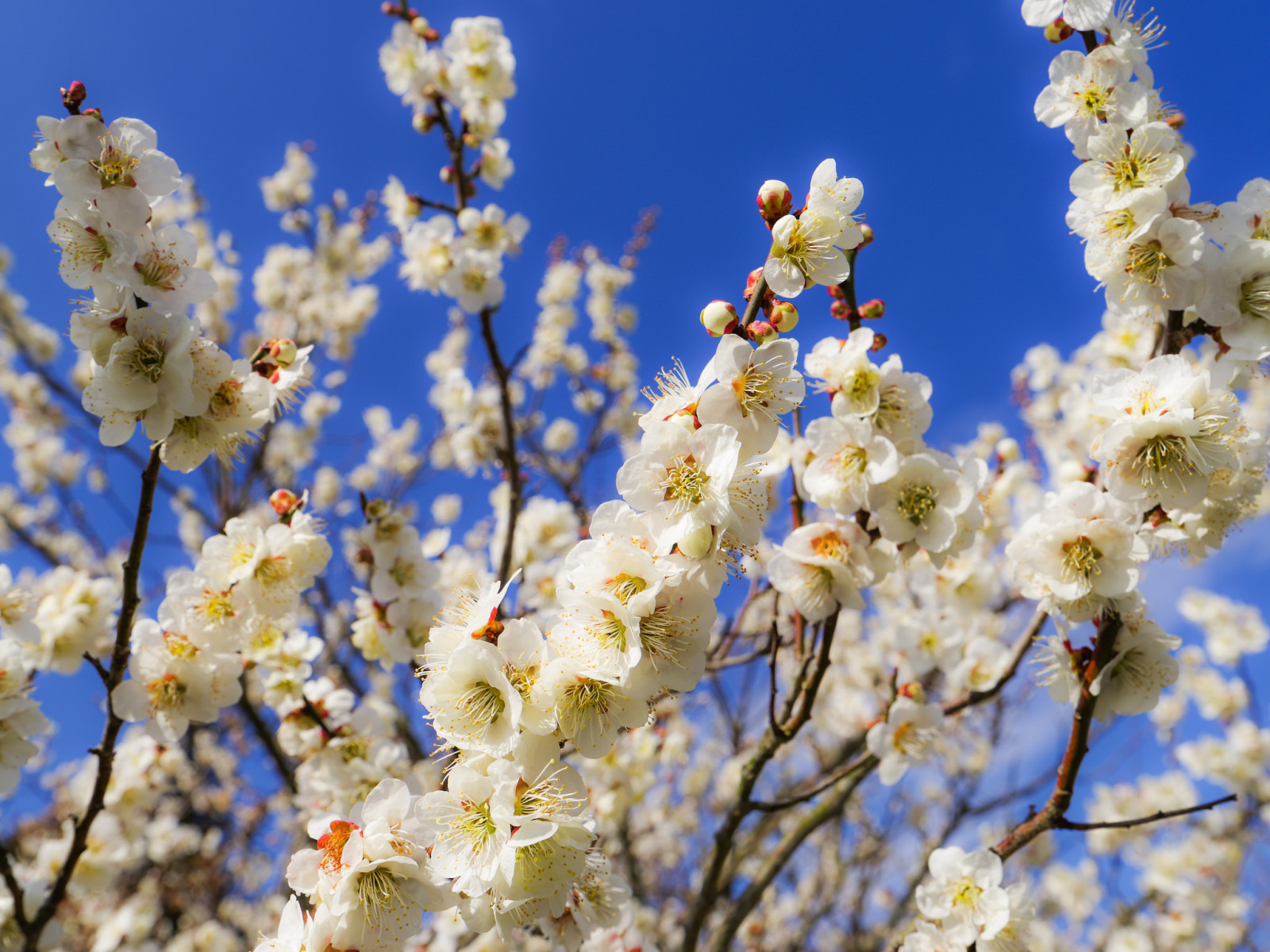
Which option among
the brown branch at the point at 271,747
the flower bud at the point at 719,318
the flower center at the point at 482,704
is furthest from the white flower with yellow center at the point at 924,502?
the brown branch at the point at 271,747

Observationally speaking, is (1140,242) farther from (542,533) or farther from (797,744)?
(797,744)

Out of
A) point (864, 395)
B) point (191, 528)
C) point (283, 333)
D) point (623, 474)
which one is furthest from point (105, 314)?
point (191, 528)

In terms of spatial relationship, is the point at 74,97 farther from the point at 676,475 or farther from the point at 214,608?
the point at 676,475

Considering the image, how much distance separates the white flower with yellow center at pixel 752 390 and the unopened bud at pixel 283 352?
1285 millimetres

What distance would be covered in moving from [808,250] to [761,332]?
229mm

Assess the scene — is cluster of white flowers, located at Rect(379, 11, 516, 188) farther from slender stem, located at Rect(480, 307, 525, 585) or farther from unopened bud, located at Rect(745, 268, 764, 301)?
unopened bud, located at Rect(745, 268, 764, 301)

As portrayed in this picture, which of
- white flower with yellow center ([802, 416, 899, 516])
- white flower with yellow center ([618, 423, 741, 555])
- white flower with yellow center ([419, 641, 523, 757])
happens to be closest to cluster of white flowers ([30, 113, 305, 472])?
white flower with yellow center ([419, 641, 523, 757])

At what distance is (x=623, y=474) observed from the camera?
51.5 inches

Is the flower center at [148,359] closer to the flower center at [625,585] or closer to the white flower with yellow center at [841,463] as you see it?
the flower center at [625,585]

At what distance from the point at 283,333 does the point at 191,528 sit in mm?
2707

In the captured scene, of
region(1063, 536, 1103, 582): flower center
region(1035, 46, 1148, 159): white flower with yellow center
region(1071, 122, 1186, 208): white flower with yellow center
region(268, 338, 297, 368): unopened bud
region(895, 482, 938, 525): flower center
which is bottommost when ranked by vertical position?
region(1063, 536, 1103, 582): flower center

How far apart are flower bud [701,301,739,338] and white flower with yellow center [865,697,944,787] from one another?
1654mm

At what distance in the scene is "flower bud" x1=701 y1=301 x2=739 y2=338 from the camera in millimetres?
1444

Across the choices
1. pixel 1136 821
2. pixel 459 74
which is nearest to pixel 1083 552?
pixel 1136 821
